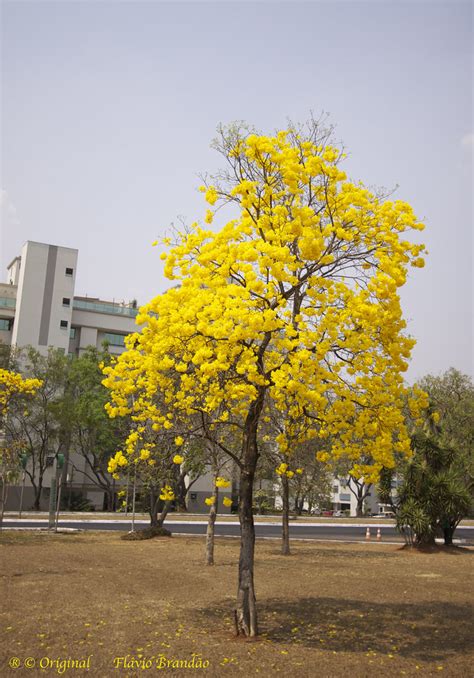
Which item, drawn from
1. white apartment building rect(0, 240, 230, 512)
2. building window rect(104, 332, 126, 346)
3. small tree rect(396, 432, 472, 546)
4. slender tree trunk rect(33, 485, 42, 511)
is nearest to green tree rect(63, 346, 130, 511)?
slender tree trunk rect(33, 485, 42, 511)

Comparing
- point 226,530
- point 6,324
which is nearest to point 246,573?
point 226,530

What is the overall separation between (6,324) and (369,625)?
173 feet

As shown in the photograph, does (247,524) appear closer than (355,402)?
No

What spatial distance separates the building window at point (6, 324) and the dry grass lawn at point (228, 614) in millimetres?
41967

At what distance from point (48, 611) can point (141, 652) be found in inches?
113

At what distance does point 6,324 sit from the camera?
56.6 m

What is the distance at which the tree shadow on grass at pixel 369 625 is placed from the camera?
8406mm

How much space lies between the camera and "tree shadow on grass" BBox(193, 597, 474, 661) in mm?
8406

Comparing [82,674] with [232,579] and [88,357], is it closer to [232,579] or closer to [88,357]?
[232,579]

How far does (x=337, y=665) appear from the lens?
7.43 metres

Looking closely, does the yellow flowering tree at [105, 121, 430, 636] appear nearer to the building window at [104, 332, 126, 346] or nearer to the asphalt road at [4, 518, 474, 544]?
the asphalt road at [4, 518, 474, 544]

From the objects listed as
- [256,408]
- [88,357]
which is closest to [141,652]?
[256,408]

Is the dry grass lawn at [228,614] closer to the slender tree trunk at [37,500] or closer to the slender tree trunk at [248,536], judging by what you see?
the slender tree trunk at [248,536]

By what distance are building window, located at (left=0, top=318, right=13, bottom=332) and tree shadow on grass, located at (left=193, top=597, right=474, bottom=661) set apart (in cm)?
5028
